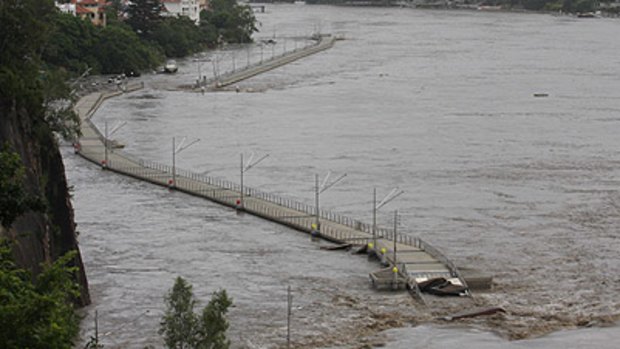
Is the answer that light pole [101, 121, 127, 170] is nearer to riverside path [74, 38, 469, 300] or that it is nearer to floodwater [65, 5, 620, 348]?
riverside path [74, 38, 469, 300]

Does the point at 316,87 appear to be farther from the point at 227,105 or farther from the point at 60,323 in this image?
the point at 60,323

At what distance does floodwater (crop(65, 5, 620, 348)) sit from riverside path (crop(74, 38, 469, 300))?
26.7 inches

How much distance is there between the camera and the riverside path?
118 ft

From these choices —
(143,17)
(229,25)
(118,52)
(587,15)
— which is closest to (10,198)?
(118,52)

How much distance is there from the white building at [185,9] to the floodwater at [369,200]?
32.4m

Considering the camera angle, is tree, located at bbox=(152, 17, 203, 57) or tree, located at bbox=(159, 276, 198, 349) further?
tree, located at bbox=(152, 17, 203, 57)

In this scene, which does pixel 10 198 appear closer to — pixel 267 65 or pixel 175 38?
pixel 267 65

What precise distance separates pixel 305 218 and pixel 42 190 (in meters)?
13.9

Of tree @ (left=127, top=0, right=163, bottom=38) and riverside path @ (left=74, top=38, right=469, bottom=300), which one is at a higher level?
tree @ (left=127, top=0, right=163, bottom=38)

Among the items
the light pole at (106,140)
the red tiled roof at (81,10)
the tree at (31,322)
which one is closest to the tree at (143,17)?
the red tiled roof at (81,10)

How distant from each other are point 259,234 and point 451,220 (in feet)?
22.5

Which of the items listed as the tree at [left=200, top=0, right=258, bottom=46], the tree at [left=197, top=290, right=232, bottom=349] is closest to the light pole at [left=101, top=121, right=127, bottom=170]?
the tree at [left=197, top=290, right=232, bottom=349]

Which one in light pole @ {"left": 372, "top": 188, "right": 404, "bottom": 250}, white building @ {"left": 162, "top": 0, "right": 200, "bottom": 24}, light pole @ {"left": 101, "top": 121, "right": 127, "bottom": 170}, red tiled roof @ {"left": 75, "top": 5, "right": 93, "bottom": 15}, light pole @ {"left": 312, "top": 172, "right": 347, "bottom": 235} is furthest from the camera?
white building @ {"left": 162, "top": 0, "right": 200, "bottom": 24}

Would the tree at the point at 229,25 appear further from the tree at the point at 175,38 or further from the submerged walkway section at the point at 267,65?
the tree at the point at 175,38
